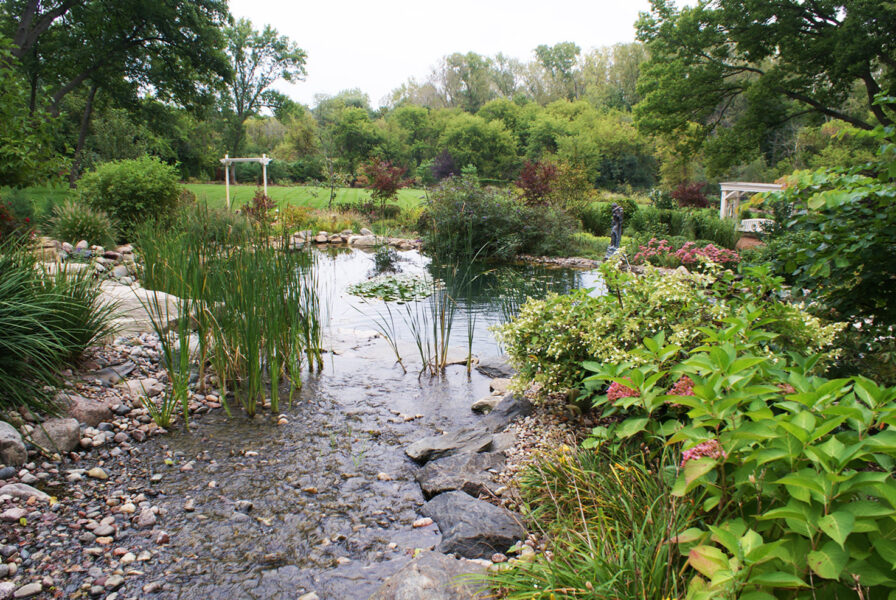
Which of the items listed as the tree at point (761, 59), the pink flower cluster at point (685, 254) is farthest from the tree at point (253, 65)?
the pink flower cluster at point (685, 254)

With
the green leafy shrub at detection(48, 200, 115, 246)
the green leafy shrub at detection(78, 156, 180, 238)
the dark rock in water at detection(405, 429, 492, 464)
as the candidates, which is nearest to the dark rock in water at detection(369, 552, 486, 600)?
the dark rock in water at detection(405, 429, 492, 464)

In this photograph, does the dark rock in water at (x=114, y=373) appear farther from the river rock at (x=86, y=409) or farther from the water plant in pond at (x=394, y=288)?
the water plant in pond at (x=394, y=288)

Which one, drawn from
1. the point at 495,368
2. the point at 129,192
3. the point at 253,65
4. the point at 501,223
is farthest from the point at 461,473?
the point at 253,65

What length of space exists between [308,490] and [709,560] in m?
2.09

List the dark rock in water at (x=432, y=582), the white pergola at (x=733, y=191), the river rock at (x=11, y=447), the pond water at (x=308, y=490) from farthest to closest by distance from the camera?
the white pergola at (x=733, y=191) → the river rock at (x=11, y=447) → the pond water at (x=308, y=490) → the dark rock in water at (x=432, y=582)

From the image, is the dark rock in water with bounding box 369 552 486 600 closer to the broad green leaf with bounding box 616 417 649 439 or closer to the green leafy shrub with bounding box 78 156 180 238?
the broad green leaf with bounding box 616 417 649 439

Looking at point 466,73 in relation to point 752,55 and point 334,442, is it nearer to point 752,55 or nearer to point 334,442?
point 752,55

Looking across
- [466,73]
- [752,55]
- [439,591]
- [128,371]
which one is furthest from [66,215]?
[466,73]

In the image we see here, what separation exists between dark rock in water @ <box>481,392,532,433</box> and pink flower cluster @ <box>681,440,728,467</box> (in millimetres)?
2021

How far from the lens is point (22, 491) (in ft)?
7.84

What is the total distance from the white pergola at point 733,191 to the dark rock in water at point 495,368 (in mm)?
13227

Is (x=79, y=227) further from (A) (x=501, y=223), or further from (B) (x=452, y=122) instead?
(B) (x=452, y=122)

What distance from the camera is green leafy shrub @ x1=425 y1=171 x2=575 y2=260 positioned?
40.9 feet

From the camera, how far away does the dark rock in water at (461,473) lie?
2723 mm
